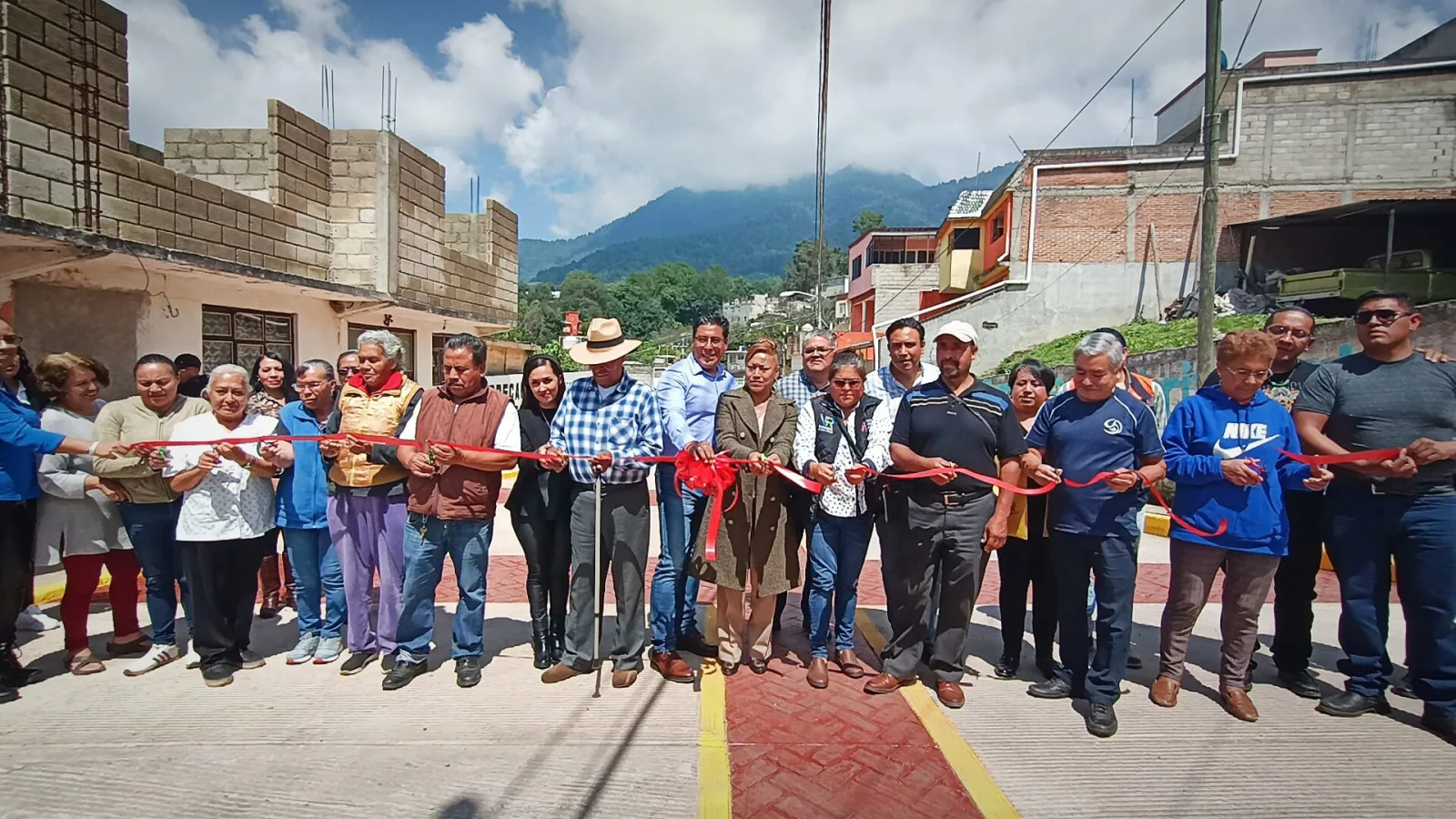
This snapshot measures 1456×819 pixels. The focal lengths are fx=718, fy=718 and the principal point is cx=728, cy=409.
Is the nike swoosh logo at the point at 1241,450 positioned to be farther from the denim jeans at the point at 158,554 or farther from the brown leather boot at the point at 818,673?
the denim jeans at the point at 158,554

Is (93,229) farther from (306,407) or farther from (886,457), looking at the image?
(886,457)

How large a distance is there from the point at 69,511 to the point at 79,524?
91 mm

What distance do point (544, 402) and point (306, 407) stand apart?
5.15 ft

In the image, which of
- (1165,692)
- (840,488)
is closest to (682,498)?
(840,488)

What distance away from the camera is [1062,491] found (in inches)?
152

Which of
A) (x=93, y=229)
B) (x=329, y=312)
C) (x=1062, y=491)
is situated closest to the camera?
(x=1062, y=491)

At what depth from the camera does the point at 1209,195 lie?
8891 mm

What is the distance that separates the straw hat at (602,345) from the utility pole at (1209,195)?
7930 millimetres

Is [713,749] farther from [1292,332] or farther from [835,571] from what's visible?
[1292,332]

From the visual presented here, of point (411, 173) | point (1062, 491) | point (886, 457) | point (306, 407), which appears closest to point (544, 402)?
point (306, 407)

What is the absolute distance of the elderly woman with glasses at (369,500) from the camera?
425 cm

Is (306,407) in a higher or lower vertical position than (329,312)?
lower

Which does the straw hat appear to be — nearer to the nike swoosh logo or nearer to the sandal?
the nike swoosh logo

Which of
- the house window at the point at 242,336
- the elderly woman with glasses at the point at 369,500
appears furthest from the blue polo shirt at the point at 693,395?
the house window at the point at 242,336
